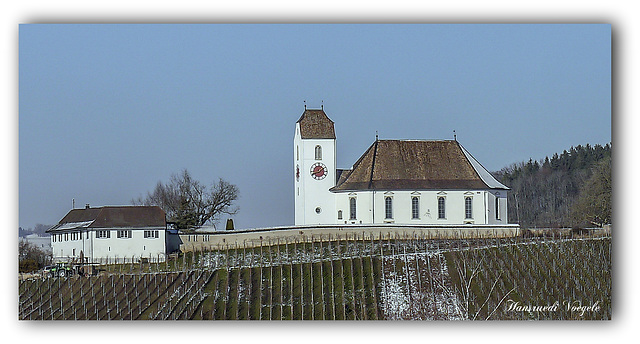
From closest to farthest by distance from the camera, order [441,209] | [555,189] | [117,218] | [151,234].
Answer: [151,234], [117,218], [441,209], [555,189]

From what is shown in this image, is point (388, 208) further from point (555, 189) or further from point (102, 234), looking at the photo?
point (555, 189)

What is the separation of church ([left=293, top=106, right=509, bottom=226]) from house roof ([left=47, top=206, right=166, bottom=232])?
22.2ft

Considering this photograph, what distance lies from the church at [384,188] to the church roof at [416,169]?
4 cm

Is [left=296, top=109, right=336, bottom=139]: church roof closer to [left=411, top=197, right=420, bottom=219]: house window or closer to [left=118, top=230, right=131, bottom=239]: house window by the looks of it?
[left=411, top=197, right=420, bottom=219]: house window

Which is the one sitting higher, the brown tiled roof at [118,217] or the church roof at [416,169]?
the church roof at [416,169]

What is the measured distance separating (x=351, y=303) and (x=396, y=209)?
1479cm

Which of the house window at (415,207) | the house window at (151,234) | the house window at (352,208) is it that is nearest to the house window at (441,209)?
the house window at (415,207)

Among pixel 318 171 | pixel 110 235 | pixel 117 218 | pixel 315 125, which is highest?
pixel 315 125

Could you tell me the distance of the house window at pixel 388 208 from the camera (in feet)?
137

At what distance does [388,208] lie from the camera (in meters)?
42.0

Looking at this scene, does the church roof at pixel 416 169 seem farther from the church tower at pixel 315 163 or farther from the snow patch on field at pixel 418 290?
the snow patch on field at pixel 418 290

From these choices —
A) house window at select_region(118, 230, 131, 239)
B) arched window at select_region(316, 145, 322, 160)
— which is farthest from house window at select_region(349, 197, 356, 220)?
house window at select_region(118, 230, 131, 239)

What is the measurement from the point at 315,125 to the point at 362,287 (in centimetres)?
1513

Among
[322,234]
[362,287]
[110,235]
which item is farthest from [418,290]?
[110,235]
